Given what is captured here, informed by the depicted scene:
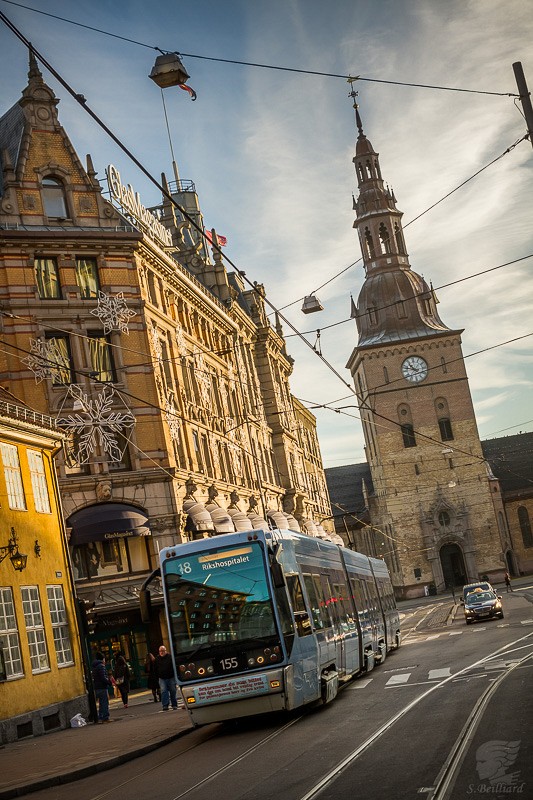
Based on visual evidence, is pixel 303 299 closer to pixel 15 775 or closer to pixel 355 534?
pixel 15 775

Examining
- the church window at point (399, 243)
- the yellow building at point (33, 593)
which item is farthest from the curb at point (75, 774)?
the church window at point (399, 243)

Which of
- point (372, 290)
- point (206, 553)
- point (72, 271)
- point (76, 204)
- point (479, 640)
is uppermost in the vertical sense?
point (372, 290)

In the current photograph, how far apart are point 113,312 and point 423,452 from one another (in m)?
64.0

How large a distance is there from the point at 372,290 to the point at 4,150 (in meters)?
68.4

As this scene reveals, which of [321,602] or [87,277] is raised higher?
[87,277]

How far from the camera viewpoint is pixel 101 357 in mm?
40625

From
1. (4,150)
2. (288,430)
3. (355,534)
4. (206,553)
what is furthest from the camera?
(355,534)

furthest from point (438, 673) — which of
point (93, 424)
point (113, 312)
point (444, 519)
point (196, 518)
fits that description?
point (444, 519)

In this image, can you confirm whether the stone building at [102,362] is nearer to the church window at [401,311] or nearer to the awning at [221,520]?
the awning at [221,520]

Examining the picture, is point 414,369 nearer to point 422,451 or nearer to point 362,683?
point 422,451

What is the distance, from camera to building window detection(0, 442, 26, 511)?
1054 inches

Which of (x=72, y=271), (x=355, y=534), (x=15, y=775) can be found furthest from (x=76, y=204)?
(x=355, y=534)

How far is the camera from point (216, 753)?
52.0 ft

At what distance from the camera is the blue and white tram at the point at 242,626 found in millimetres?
18094
